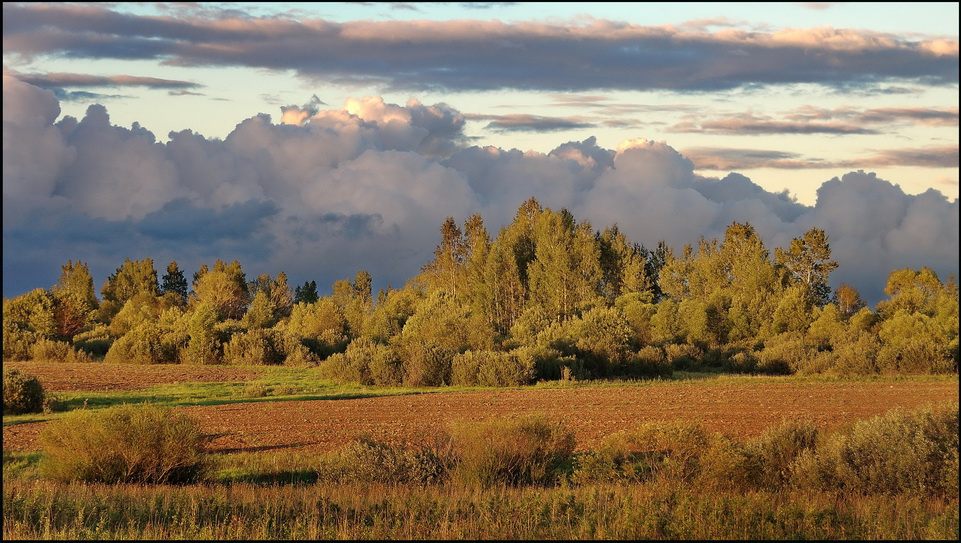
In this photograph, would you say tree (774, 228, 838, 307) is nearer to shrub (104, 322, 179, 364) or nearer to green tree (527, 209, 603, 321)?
green tree (527, 209, 603, 321)

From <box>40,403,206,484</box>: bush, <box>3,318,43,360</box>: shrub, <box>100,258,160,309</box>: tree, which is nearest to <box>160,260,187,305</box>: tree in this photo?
<box>100,258,160,309</box>: tree

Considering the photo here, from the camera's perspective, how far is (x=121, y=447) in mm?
13547

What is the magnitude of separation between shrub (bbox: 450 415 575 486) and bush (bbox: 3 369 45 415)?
594 inches

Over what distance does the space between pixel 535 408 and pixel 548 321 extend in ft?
91.9

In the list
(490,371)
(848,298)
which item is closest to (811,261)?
(848,298)

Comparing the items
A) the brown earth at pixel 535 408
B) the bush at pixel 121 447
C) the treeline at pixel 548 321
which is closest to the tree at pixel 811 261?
the treeline at pixel 548 321

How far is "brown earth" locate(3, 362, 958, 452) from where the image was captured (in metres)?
19.8

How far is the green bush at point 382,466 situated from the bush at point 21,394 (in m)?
13.7

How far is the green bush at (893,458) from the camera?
1221 cm

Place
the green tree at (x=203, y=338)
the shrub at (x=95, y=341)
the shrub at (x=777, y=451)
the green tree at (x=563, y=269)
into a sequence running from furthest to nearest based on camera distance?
the green tree at (x=563, y=269) → the shrub at (x=95, y=341) → the green tree at (x=203, y=338) → the shrub at (x=777, y=451)

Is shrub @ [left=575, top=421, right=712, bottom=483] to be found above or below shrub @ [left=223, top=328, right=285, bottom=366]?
above

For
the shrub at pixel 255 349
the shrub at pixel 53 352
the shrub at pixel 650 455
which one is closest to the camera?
the shrub at pixel 650 455

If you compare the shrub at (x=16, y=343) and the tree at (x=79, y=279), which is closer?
the shrub at (x=16, y=343)

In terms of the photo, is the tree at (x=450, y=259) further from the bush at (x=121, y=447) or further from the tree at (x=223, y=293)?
the bush at (x=121, y=447)
